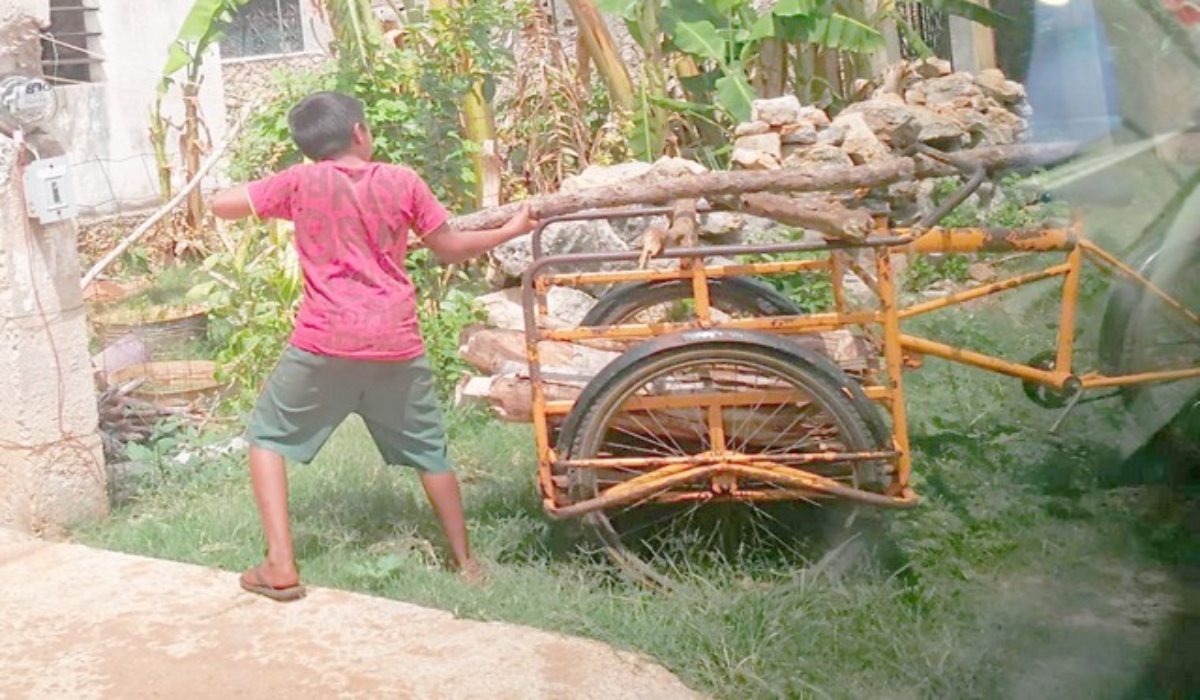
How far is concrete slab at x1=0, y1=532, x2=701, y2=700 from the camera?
11.7 feet

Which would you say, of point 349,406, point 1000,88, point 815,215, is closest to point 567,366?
point 349,406

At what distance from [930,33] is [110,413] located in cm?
709

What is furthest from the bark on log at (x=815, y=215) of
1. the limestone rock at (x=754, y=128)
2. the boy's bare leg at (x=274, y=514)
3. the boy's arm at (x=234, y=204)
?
the limestone rock at (x=754, y=128)

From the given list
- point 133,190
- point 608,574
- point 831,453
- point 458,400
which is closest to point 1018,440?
point 831,453

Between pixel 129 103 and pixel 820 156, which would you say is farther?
pixel 129 103

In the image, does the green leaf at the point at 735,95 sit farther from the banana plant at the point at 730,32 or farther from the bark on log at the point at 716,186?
the bark on log at the point at 716,186

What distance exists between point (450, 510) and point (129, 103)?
25.7 ft

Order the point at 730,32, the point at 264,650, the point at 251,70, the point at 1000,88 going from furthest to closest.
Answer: the point at 251,70 < the point at 1000,88 < the point at 730,32 < the point at 264,650

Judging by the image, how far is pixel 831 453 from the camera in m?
4.05

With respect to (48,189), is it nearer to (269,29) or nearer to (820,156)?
(820,156)

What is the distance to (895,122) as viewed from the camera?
8.32m

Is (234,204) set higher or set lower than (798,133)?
A: higher

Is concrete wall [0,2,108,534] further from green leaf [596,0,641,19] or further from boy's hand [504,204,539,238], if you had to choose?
green leaf [596,0,641,19]

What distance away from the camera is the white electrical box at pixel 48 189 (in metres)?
4.79
